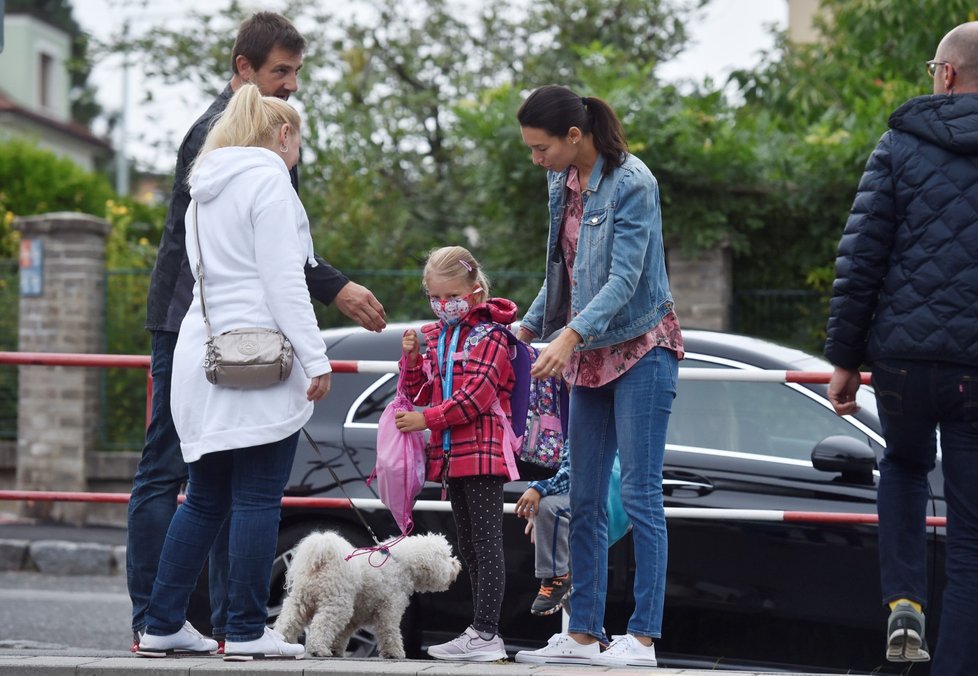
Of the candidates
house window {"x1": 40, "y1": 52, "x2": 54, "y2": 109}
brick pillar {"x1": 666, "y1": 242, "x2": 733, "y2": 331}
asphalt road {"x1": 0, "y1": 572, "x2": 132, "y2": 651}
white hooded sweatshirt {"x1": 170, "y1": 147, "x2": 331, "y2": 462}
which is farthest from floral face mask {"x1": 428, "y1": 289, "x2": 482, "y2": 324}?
house window {"x1": 40, "y1": 52, "x2": 54, "y2": 109}

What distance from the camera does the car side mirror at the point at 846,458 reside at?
5496 mm

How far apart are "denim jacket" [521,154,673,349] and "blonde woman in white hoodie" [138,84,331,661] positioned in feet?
3.15

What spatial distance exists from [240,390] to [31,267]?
9.98 meters

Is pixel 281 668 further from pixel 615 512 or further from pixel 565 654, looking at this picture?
Answer: pixel 615 512

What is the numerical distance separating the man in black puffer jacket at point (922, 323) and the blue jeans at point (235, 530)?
187 centimetres

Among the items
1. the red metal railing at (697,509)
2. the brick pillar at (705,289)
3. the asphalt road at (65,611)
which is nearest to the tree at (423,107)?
the brick pillar at (705,289)

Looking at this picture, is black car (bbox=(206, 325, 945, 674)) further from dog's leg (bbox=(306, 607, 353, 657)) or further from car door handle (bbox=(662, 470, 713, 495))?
dog's leg (bbox=(306, 607, 353, 657))

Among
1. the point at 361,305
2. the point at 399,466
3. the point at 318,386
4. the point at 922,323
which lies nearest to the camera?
the point at 922,323

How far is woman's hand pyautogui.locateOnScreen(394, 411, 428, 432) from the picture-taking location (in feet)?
16.0

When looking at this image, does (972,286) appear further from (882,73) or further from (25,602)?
(882,73)

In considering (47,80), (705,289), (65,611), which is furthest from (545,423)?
(47,80)

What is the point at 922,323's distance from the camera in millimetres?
4027

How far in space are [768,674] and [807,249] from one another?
846 centimetres

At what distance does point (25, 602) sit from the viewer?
9.30m
